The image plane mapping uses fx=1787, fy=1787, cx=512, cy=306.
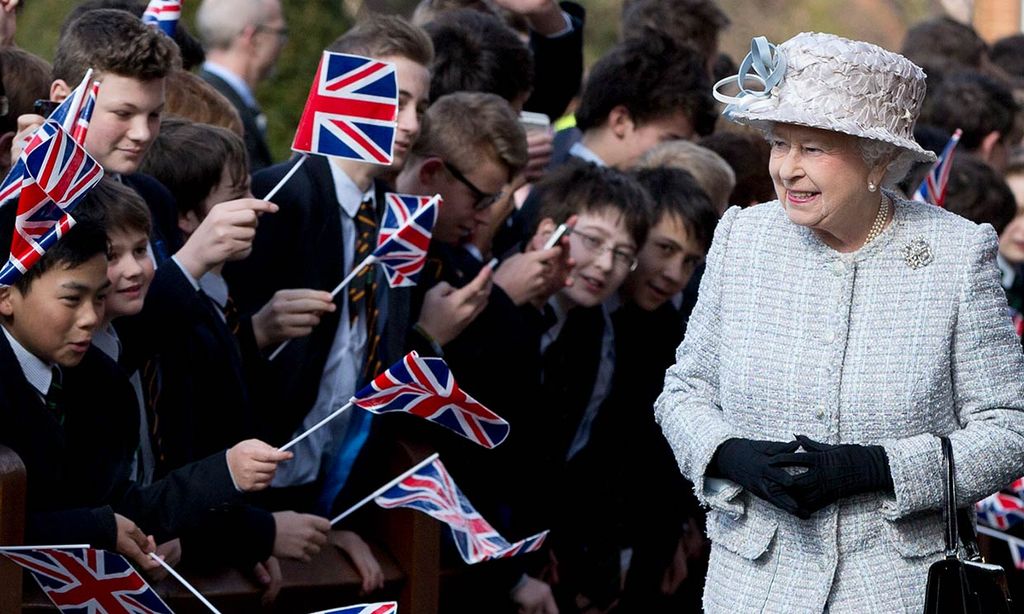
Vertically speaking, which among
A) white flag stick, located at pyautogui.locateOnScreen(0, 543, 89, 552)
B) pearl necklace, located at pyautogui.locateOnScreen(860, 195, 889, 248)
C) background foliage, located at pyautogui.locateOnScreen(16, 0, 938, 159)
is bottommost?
background foliage, located at pyautogui.locateOnScreen(16, 0, 938, 159)

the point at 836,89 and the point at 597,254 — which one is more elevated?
the point at 836,89

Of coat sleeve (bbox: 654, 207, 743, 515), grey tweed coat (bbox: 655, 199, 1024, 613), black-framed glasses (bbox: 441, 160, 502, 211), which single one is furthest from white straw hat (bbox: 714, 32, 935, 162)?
black-framed glasses (bbox: 441, 160, 502, 211)

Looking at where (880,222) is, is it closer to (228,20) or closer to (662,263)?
(662,263)

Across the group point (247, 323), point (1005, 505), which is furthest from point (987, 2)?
point (247, 323)

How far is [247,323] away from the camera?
5273mm

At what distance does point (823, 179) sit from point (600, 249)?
2252mm

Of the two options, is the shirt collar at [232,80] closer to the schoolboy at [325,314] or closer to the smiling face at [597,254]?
the smiling face at [597,254]

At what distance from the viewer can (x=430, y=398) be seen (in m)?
4.93

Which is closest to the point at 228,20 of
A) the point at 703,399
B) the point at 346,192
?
the point at 346,192

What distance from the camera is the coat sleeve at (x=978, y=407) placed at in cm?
388

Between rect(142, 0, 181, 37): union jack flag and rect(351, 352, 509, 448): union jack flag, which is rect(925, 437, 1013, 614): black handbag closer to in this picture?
rect(351, 352, 509, 448): union jack flag

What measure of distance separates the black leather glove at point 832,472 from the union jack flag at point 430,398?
1.27m

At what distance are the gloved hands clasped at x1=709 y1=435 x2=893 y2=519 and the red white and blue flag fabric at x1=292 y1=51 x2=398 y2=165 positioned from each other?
187 centimetres

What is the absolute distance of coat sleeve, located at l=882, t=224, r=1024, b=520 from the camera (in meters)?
3.88
